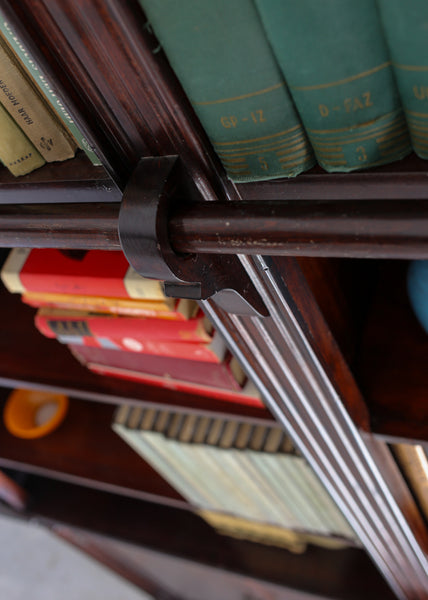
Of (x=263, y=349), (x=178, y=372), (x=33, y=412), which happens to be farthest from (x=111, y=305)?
(x=33, y=412)

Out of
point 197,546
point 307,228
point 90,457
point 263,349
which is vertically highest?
point 307,228

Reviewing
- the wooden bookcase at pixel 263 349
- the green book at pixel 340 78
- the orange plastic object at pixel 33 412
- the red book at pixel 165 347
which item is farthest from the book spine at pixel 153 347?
the orange plastic object at pixel 33 412

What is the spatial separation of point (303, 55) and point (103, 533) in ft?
4.76

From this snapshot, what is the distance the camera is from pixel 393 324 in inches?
30.7

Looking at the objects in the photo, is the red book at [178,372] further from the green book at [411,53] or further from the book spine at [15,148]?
the green book at [411,53]

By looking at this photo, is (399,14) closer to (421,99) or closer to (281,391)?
(421,99)

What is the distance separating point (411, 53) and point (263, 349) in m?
0.33

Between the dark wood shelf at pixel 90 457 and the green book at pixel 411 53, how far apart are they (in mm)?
1068

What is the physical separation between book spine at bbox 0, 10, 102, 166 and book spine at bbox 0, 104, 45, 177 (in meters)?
0.04

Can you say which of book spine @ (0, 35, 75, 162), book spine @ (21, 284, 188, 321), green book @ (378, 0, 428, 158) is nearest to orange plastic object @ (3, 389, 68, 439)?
book spine @ (21, 284, 188, 321)

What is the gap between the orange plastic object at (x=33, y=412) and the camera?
1.37 metres

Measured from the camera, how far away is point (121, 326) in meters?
0.79

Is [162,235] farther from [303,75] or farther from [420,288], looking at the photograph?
[420,288]

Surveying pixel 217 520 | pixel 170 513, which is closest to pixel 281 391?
pixel 217 520
